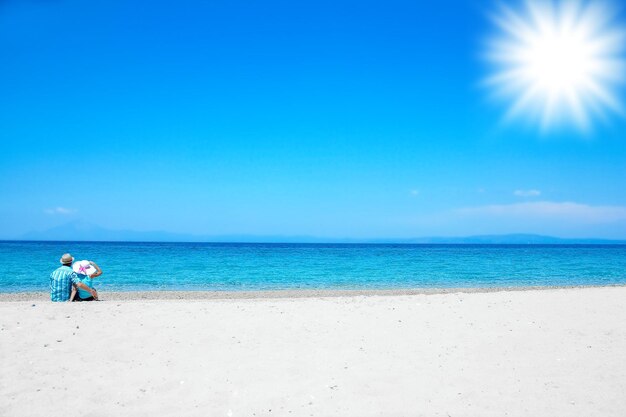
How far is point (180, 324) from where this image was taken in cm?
923

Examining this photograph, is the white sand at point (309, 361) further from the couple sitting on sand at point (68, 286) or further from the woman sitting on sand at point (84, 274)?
the woman sitting on sand at point (84, 274)

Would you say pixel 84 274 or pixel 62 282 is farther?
pixel 84 274

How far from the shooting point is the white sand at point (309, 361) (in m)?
5.77

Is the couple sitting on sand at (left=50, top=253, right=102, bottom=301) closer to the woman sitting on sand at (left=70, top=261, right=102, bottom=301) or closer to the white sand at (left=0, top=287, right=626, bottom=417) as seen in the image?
the woman sitting on sand at (left=70, top=261, right=102, bottom=301)

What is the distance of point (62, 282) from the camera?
11.5 meters

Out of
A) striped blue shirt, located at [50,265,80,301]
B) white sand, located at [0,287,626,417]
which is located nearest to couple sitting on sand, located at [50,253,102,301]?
striped blue shirt, located at [50,265,80,301]

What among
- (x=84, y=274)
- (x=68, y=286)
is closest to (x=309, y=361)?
(x=68, y=286)

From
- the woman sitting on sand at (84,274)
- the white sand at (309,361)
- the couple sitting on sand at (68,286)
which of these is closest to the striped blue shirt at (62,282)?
the couple sitting on sand at (68,286)

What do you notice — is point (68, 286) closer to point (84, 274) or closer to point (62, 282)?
point (62, 282)

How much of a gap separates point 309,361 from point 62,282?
749 cm

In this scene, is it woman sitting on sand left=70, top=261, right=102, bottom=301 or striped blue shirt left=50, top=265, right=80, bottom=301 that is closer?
striped blue shirt left=50, top=265, right=80, bottom=301

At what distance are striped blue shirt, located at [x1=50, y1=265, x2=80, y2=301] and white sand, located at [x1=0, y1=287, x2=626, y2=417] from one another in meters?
0.70

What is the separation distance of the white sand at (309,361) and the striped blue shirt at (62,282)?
70 cm

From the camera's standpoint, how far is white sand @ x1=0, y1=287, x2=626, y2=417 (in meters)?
5.77
